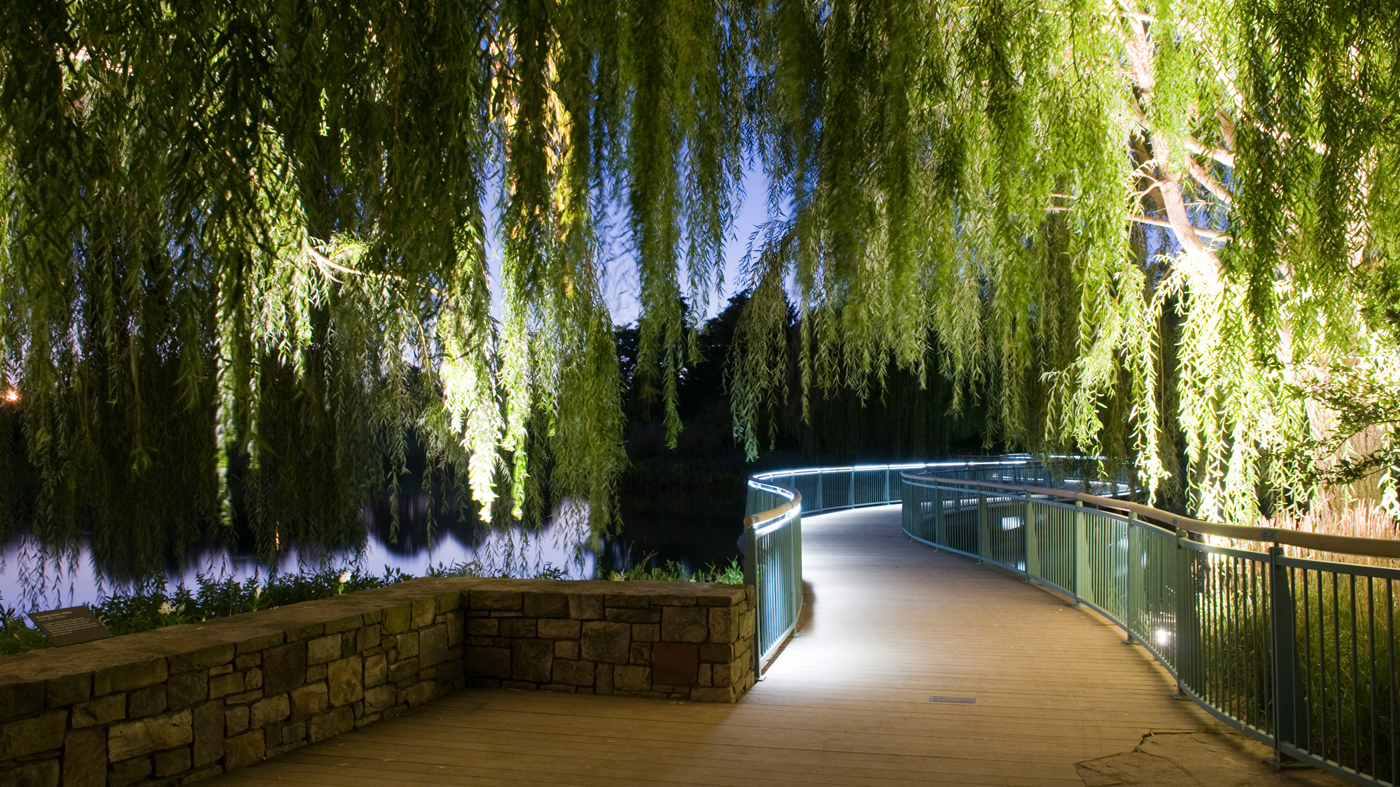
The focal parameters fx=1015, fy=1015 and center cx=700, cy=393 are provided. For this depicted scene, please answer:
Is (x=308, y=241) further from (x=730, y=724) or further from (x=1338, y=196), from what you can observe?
(x=1338, y=196)

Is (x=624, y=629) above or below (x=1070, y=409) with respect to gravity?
below

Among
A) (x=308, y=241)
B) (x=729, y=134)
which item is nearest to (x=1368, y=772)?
(x=729, y=134)

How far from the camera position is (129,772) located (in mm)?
4020

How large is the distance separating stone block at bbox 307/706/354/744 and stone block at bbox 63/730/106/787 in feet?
3.58

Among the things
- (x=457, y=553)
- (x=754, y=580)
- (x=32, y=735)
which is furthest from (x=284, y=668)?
(x=457, y=553)

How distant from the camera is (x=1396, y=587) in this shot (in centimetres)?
540

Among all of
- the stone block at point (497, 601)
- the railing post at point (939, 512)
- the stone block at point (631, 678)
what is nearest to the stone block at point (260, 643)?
the stone block at point (497, 601)

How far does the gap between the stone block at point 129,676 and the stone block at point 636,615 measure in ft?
7.82

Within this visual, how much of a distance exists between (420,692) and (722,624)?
1.73 metres

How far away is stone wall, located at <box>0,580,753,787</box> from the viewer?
12.7ft

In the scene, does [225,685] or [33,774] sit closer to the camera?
[33,774]

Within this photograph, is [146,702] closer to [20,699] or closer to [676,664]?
[20,699]

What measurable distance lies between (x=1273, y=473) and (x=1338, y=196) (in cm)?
412

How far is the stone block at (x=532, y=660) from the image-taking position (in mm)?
5977
